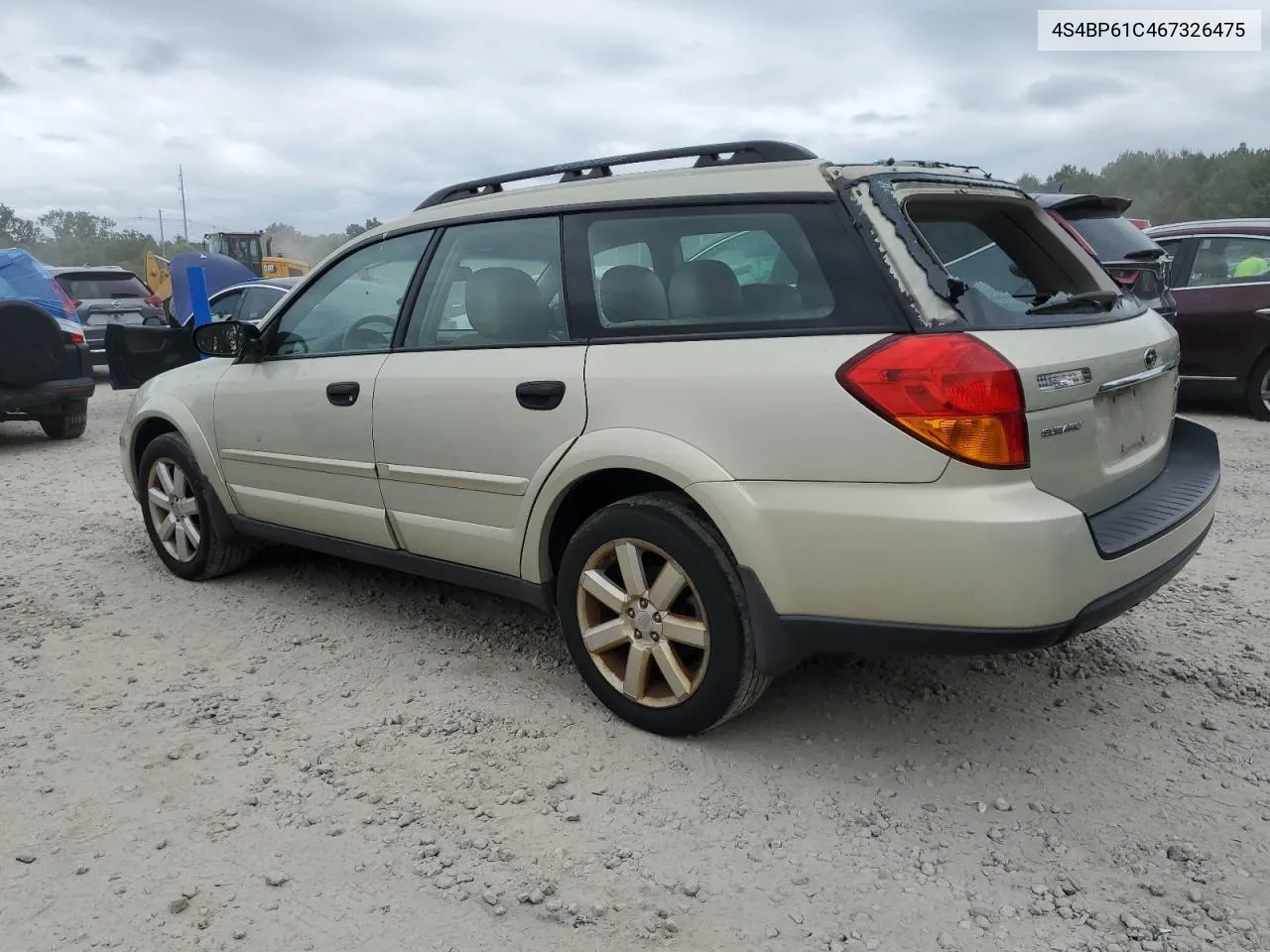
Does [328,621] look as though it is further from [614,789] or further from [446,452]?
[614,789]

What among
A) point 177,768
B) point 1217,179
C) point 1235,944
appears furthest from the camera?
point 1217,179

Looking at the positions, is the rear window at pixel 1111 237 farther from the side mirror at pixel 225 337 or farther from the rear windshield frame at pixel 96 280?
the rear windshield frame at pixel 96 280

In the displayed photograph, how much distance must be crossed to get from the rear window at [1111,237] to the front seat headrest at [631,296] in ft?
17.1

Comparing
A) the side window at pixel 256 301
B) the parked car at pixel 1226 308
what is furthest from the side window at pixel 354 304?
the side window at pixel 256 301

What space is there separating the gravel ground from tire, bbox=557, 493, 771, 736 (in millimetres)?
153

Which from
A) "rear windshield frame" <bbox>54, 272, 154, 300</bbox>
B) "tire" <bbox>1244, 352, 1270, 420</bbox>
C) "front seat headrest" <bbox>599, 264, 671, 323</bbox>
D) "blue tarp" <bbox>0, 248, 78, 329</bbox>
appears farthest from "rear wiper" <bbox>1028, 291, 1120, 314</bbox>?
"rear windshield frame" <bbox>54, 272, 154, 300</bbox>

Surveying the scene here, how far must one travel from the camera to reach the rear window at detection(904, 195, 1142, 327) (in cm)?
265

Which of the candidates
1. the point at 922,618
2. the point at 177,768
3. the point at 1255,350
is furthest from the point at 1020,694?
the point at 1255,350

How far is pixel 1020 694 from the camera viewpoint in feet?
10.8

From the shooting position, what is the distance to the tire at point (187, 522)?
4.61 meters

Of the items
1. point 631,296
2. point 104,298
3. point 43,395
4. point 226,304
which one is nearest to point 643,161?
point 631,296

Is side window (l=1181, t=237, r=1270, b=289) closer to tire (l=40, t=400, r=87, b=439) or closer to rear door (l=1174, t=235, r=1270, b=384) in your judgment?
rear door (l=1174, t=235, r=1270, b=384)

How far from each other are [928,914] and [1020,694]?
49.4 inches

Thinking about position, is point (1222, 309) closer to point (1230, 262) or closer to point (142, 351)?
point (1230, 262)
